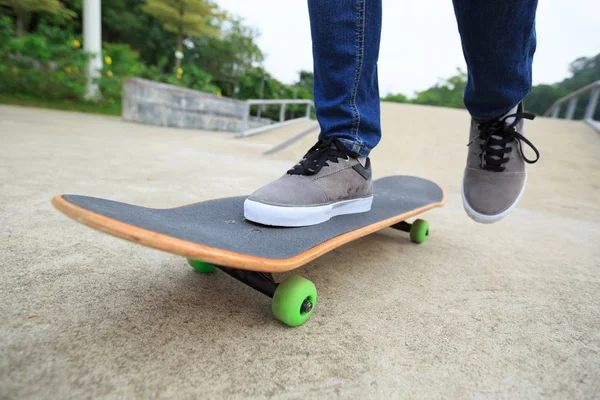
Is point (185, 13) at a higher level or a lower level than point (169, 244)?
higher

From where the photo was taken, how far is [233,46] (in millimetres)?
19969

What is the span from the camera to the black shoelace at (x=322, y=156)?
35.3 inches

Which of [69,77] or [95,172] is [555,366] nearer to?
[95,172]

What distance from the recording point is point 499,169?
109cm

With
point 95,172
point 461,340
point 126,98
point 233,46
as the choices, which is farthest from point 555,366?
point 233,46

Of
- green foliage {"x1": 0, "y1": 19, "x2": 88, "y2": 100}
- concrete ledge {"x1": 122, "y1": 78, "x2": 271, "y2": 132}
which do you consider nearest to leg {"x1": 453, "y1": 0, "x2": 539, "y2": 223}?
Result: concrete ledge {"x1": 122, "y1": 78, "x2": 271, "y2": 132}

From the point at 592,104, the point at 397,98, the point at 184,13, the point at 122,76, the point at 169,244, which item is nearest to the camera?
the point at 169,244

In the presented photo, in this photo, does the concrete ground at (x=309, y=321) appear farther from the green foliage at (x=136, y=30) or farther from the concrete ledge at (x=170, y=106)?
the green foliage at (x=136, y=30)

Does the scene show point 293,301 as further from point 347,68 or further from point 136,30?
point 136,30

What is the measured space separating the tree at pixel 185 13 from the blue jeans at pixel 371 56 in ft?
41.3

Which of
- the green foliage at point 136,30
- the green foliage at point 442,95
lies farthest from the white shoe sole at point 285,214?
the green foliage at point 442,95

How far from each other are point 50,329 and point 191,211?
14.6 inches

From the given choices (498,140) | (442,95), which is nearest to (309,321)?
(498,140)

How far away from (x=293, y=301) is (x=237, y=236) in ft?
0.59
